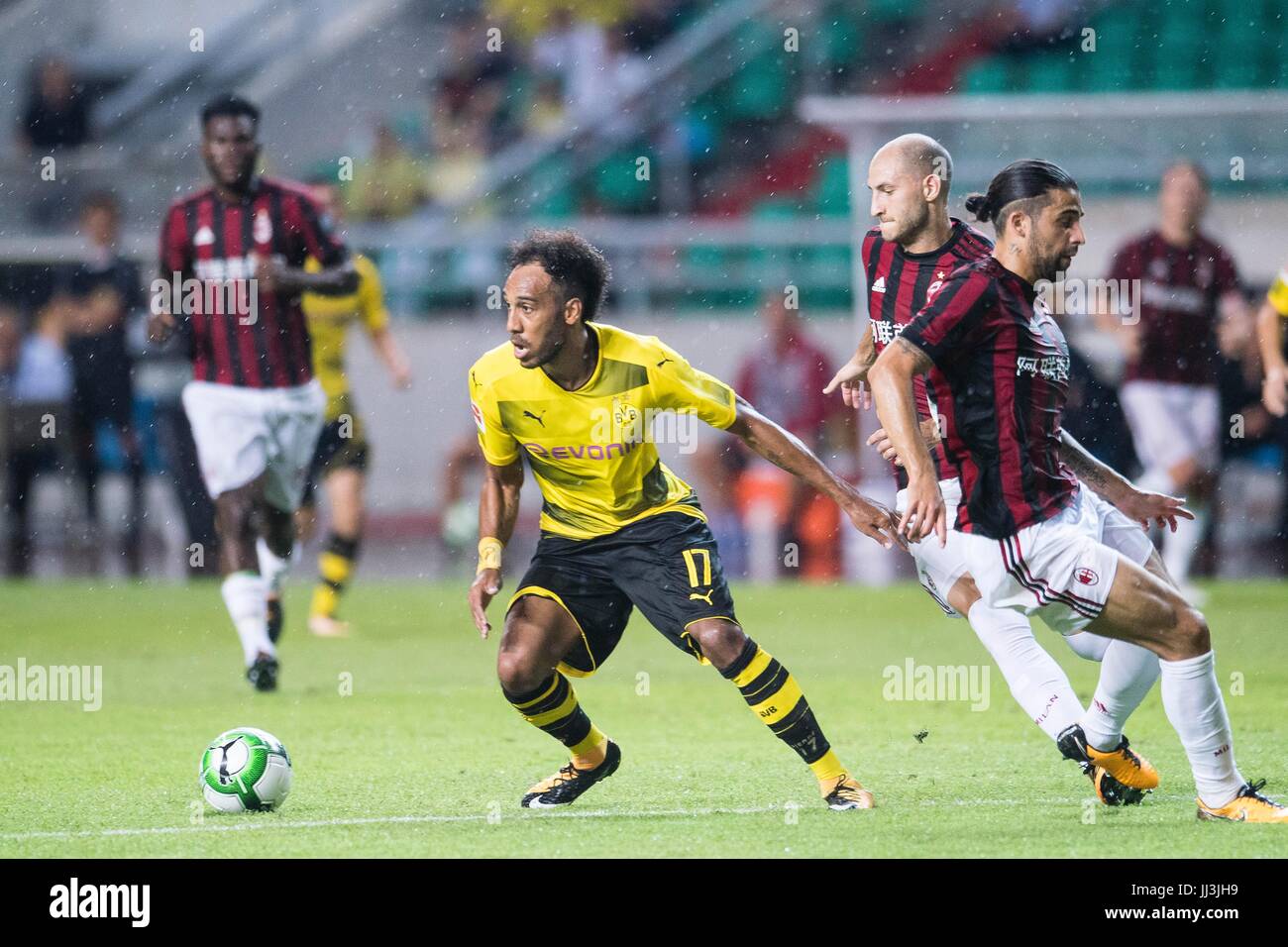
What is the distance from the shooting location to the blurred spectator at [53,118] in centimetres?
1706

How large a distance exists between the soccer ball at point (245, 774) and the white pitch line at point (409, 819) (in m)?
0.08

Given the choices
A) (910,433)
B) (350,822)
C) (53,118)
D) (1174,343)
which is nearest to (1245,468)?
(1174,343)

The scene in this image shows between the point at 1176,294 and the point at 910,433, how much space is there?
6.51 meters

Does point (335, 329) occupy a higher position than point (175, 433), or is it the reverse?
point (335, 329)

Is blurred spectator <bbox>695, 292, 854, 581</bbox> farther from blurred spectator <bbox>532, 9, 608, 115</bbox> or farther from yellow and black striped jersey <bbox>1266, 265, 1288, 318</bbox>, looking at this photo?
yellow and black striped jersey <bbox>1266, 265, 1288, 318</bbox>

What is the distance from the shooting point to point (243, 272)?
906cm

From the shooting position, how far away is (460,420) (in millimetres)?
15766

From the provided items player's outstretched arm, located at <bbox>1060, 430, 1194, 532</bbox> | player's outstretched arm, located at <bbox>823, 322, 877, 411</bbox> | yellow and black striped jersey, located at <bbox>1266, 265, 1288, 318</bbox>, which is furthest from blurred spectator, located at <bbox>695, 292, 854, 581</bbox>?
player's outstretched arm, located at <bbox>1060, 430, 1194, 532</bbox>

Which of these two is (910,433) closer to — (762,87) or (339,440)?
(339,440)

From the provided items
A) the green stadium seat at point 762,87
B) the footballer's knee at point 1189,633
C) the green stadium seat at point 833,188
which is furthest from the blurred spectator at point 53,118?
the footballer's knee at point 1189,633

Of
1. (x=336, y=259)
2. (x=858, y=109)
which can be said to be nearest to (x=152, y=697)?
(x=336, y=259)

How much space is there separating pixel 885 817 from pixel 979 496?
38.7 inches

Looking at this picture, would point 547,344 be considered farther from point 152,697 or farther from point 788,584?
point 788,584

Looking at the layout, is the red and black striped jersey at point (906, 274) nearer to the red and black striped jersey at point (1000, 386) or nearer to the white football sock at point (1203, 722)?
the red and black striped jersey at point (1000, 386)
